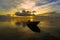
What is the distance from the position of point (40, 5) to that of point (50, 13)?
0.81 ft

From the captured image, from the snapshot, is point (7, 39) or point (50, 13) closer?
point (7, 39)

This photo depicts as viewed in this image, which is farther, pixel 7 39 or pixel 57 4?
pixel 57 4

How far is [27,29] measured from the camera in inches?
141

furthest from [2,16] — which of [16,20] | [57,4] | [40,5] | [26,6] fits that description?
[57,4]

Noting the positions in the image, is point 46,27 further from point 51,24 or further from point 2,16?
point 2,16

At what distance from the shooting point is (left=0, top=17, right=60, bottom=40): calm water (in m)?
3.49

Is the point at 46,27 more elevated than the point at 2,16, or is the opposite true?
the point at 2,16

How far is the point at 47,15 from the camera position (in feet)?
11.9

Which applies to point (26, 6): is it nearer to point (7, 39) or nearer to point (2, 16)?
point (2, 16)

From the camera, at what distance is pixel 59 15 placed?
3.66m

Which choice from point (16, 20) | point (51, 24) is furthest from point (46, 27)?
point (16, 20)

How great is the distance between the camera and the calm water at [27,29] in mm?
3492

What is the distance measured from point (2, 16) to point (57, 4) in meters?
1.08

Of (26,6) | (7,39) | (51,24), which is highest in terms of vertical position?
(26,6)
